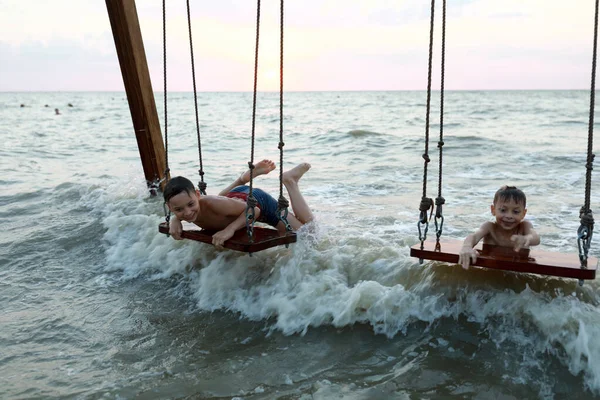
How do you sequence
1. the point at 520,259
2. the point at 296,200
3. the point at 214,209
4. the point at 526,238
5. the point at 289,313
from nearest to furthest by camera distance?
the point at 520,259, the point at 526,238, the point at 289,313, the point at 214,209, the point at 296,200

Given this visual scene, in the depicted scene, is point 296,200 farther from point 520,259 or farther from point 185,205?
point 520,259

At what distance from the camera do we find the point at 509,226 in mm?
3623

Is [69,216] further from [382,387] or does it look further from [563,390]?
[563,390]

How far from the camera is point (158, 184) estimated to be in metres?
6.53

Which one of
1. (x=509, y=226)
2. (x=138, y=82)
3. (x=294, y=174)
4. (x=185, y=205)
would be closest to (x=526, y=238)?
(x=509, y=226)

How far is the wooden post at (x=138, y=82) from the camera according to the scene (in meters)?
5.41

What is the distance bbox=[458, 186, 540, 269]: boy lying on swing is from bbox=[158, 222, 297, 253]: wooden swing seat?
3.82 feet

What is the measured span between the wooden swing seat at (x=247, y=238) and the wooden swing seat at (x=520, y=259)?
834 mm

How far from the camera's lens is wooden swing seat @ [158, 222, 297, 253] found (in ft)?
11.6

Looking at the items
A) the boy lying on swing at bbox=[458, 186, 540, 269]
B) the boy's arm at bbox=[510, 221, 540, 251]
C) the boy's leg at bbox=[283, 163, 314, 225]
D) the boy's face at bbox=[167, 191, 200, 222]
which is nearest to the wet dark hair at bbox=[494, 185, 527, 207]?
the boy lying on swing at bbox=[458, 186, 540, 269]

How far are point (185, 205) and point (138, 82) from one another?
2456 millimetres

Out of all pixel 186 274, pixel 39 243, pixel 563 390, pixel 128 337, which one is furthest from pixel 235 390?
pixel 39 243

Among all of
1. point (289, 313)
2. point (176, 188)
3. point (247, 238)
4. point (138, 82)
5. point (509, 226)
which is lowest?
point (289, 313)

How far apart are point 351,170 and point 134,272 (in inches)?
227
